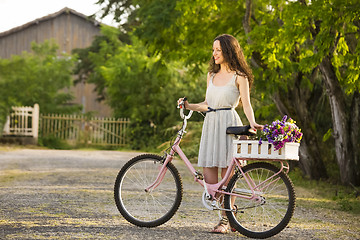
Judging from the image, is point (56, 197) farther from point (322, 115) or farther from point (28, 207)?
point (322, 115)

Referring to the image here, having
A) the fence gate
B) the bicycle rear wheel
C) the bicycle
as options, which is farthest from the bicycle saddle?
the fence gate

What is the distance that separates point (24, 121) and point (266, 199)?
20114mm

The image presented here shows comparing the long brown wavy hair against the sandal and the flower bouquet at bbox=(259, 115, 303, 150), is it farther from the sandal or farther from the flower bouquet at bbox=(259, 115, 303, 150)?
the sandal

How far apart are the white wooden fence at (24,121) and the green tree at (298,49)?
11.1 meters

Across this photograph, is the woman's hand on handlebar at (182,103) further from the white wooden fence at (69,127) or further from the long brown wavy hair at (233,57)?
the white wooden fence at (69,127)

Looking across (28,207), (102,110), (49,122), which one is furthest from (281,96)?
(102,110)

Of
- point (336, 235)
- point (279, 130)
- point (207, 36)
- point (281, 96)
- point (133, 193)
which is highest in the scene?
point (207, 36)

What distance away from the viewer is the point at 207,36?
13750mm

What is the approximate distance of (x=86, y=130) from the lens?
24812 millimetres

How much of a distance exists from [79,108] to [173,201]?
2160 centimetres

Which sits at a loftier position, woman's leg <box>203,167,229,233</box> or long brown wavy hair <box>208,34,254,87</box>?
long brown wavy hair <box>208,34,254,87</box>

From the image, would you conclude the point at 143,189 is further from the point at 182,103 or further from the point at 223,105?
the point at 223,105

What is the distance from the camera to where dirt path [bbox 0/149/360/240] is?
17.2 feet

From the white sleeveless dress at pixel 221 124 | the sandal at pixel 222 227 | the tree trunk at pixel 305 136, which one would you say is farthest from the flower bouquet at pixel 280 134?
the tree trunk at pixel 305 136
